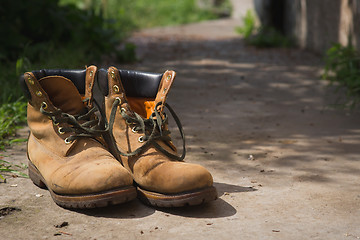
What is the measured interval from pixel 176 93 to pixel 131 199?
9.81 feet

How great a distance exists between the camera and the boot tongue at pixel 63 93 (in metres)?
2.35

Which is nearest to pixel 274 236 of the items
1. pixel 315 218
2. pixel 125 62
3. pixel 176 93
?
pixel 315 218

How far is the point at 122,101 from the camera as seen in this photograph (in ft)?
7.74

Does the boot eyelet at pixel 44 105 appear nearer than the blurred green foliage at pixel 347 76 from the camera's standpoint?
Yes

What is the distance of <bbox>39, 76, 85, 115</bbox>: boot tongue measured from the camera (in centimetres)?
235

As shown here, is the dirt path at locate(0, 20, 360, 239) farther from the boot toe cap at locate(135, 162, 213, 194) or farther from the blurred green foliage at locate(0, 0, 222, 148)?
the blurred green foliage at locate(0, 0, 222, 148)

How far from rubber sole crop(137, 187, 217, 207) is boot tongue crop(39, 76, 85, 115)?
0.57m

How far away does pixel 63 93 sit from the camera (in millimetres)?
2363

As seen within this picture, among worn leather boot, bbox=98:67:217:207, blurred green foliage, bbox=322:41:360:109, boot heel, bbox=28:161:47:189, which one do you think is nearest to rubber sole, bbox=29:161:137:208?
worn leather boot, bbox=98:67:217:207

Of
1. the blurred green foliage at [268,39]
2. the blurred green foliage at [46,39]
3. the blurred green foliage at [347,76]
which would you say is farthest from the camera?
the blurred green foliage at [268,39]

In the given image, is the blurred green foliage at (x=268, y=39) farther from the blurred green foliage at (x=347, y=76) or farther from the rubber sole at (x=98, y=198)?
the rubber sole at (x=98, y=198)

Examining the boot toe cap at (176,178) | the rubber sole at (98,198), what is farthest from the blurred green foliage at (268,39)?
the rubber sole at (98,198)

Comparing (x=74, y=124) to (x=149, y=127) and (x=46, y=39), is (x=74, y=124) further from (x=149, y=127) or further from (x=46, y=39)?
(x=46, y=39)

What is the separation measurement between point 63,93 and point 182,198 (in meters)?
0.77
